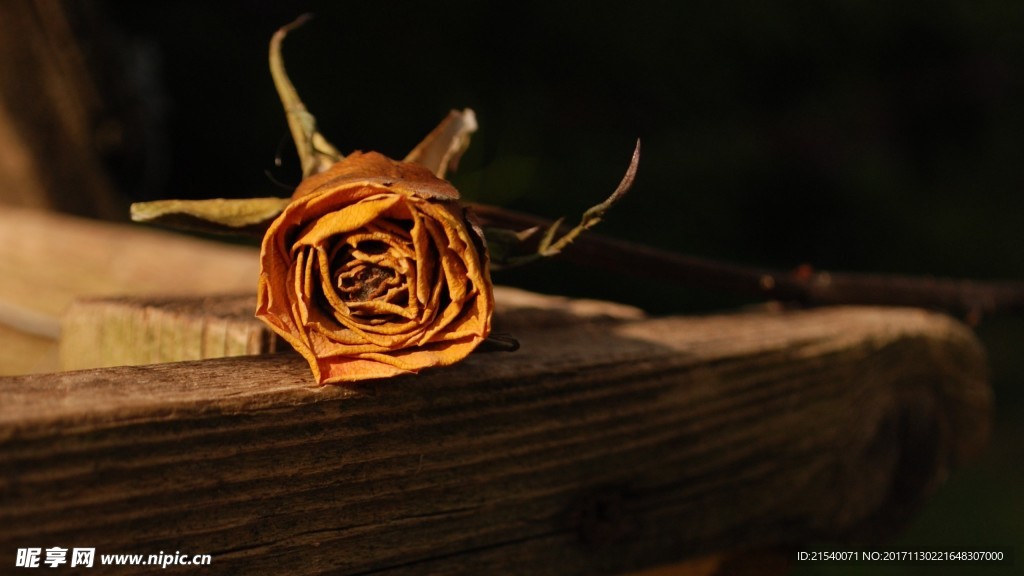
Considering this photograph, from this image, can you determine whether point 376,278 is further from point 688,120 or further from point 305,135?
point 688,120

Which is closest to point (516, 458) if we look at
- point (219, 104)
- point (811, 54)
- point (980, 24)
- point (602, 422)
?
point (602, 422)

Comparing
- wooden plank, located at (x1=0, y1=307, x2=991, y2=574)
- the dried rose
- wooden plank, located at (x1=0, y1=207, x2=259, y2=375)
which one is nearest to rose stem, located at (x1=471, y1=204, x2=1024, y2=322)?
wooden plank, located at (x1=0, y1=307, x2=991, y2=574)

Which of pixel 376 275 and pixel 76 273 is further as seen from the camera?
pixel 76 273

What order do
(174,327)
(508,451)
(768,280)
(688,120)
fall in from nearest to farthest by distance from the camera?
(508,451) → (174,327) → (768,280) → (688,120)

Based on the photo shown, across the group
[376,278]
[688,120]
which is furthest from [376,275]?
[688,120]

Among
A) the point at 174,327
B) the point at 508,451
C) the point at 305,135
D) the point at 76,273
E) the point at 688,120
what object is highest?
the point at 688,120

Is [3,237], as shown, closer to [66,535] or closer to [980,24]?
[66,535]
